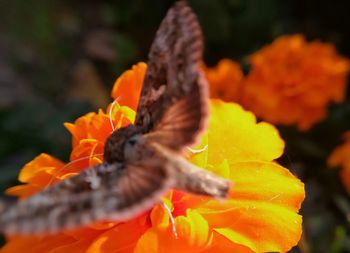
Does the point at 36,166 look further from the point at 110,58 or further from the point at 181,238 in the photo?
the point at 110,58

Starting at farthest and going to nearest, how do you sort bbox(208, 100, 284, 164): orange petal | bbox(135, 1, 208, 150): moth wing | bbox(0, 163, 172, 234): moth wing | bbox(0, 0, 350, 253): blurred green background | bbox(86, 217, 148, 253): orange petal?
bbox(0, 0, 350, 253): blurred green background → bbox(208, 100, 284, 164): orange petal → bbox(86, 217, 148, 253): orange petal → bbox(135, 1, 208, 150): moth wing → bbox(0, 163, 172, 234): moth wing

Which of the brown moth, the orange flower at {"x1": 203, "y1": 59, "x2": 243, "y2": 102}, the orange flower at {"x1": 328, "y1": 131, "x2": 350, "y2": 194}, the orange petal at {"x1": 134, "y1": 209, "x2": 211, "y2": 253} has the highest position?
the brown moth

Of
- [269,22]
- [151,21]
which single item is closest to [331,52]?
[269,22]

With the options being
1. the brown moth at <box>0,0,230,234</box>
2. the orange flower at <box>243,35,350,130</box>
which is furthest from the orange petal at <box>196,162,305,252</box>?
the orange flower at <box>243,35,350,130</box>

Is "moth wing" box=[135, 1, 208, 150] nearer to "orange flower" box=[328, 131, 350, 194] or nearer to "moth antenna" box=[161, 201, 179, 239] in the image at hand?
"moth antenna" box=[161, 201, 179, 239]

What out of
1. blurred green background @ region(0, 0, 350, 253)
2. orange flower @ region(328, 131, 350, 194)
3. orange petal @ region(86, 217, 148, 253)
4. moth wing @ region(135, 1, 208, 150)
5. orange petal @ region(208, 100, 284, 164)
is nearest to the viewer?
moth wing @ region(135, 1, 208, 150)

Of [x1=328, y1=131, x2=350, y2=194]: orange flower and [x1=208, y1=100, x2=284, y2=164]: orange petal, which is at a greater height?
[x1=208, y1=100, x2=284, y2=164]: orange petal

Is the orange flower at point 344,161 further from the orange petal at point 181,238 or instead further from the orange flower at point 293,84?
the orange petal at point 181,238
